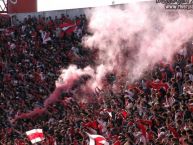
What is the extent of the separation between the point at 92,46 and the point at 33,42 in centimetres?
392

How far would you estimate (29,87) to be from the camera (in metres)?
20.9

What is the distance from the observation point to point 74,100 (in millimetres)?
17766

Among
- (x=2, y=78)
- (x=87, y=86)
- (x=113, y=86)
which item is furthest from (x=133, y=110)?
(x=2, y=78)

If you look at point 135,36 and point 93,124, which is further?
point 135,36

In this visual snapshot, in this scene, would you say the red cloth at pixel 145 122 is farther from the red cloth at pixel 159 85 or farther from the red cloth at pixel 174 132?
the red cloth at pixel 159 85

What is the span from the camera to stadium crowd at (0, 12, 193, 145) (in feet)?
36.8

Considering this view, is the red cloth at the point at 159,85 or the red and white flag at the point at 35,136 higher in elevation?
the red cloth at the point at 159,85

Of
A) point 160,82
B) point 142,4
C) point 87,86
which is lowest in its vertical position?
point 87,86

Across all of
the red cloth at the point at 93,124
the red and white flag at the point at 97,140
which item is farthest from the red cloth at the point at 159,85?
the red and white flag at the point at 97,140

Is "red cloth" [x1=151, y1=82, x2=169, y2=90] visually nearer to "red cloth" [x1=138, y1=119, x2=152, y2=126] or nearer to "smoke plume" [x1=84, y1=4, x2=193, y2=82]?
"red cloth" [x1=138, y1=119, x2=152, y2=126]

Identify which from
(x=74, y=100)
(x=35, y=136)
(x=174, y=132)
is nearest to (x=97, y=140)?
(x=174, y=132)

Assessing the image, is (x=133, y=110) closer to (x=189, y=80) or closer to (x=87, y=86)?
(x=189, y=80)

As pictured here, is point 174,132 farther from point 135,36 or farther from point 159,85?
point 135,36

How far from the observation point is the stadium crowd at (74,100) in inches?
442
